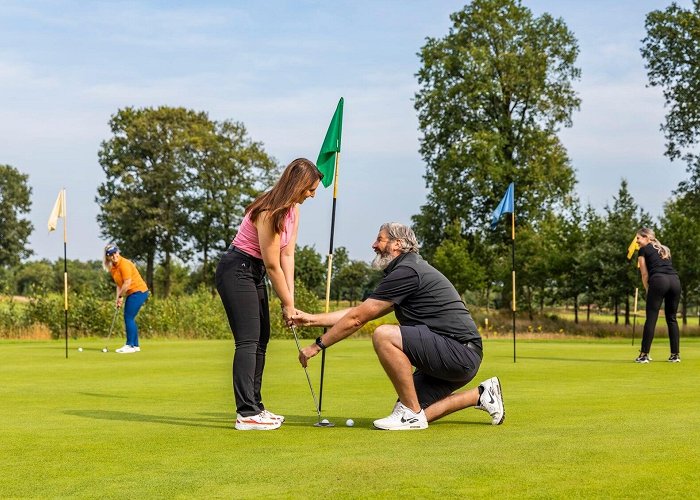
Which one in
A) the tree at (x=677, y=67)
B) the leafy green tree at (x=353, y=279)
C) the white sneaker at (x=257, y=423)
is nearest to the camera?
the white sneaker at (x=257, y=423)

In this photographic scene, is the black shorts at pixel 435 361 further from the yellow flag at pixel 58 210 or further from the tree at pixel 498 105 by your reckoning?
the tree at pixel 498 105

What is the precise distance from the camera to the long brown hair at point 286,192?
7.20m

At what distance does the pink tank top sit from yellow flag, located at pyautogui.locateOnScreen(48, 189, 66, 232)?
35.0 feet

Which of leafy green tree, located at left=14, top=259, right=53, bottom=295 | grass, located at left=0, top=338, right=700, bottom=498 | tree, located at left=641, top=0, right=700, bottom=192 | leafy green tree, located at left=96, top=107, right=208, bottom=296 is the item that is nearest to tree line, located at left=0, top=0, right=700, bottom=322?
tree, located at left=641, top=0, right=700, bottom=192

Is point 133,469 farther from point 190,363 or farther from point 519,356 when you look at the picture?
point 519,356

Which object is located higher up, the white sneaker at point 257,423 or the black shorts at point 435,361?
the black shorts at point 435,361

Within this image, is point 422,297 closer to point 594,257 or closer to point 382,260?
point 382,260

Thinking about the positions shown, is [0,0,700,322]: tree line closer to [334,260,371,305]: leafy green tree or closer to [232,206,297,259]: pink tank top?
[334,260,371,305]: leafy green tree

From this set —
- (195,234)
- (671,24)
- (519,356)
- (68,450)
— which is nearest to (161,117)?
(195,234)

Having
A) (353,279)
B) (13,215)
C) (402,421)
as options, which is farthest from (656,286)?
(13,215)

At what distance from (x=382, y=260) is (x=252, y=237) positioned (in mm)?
1015

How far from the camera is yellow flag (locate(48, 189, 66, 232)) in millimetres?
17375

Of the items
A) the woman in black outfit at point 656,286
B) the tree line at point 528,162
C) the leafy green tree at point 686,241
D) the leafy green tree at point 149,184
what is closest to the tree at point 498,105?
the tree line at point 528,162

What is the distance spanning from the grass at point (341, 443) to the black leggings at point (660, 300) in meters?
3.04
